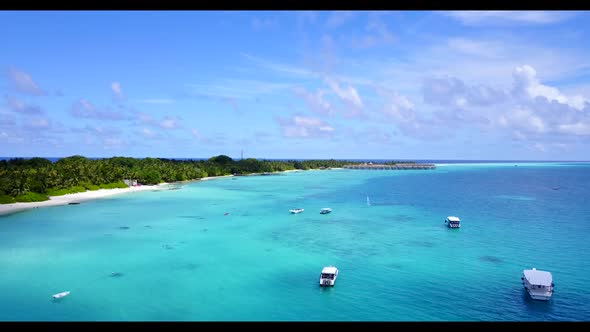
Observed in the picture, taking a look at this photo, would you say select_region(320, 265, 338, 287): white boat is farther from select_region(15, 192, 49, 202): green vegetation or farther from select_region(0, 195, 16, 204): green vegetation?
select_region(15, 192, 49, 202): green vegetation

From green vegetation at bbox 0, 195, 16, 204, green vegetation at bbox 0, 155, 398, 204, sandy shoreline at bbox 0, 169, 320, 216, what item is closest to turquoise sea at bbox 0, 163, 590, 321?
sandy shoreline at bbox 0, 169, 320, 216

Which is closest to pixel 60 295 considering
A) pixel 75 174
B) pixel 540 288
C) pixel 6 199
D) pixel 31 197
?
pixel 540 288

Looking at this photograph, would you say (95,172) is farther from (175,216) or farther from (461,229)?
(461,229)

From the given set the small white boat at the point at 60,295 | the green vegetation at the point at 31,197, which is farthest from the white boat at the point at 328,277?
the green vegetation at the point at 31,197

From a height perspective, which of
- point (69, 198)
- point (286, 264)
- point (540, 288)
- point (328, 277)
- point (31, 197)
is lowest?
point (540, 288)

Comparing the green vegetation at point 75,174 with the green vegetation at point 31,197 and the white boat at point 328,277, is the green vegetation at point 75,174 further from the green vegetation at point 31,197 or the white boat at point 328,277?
the white boat at point 328,277

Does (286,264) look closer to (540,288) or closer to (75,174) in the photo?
(540,288)

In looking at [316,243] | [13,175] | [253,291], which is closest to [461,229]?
[316,243]

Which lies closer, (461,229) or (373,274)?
(373,274)
